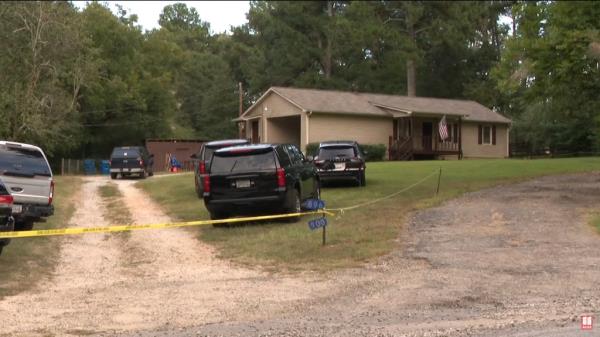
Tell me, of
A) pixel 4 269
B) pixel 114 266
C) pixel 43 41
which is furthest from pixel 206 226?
pixel 43 41

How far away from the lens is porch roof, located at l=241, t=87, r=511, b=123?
39906 mm

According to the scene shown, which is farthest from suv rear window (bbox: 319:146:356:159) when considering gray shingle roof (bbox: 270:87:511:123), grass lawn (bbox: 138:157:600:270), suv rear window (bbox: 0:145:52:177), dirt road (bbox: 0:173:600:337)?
gray shingle roof (bbox: 270:87:511:123)

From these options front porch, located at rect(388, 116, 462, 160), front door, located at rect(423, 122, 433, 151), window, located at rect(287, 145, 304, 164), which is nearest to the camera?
window, located at rect(287, 145, 304, 164)

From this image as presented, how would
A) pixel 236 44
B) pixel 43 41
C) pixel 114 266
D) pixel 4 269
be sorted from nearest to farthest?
pixel 4 269 < pixel 114 266 < pixel 43 41 < pixel 236 44

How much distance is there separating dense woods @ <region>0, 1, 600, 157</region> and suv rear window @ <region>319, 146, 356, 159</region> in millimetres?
6426

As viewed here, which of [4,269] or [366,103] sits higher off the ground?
[366,103]

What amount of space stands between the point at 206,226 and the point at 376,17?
42144 millimetres

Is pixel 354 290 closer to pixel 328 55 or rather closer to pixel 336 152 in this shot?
pixel 336 152

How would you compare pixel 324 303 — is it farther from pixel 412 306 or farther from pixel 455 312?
pixel 455 312

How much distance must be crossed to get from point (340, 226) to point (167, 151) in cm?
3503

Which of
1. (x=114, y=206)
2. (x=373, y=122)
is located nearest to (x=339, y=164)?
(x=114, y=206)

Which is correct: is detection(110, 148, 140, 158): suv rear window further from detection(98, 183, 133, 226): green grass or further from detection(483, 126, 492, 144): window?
detection(483, 126, 492, 144): window

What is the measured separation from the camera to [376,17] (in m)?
55.0

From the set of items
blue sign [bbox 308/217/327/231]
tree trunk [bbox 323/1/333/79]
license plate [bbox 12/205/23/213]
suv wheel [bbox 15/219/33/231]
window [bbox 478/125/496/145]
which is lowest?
suv wheel [bbox 15/219/33/231]
